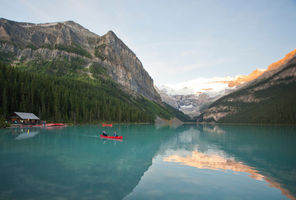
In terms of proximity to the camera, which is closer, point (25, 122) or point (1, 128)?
point (1, 128)

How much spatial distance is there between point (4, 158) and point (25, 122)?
78.0 meters

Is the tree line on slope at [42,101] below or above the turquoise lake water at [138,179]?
above

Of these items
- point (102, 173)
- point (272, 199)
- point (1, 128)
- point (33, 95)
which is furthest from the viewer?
point (33, 95)

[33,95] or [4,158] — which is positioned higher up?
[33,95]

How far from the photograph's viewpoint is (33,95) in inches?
4683

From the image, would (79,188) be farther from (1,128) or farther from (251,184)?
(1,128)

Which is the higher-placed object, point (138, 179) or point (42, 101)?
point (42, 101)

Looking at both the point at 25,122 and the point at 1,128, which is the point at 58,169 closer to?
the point at 1,128

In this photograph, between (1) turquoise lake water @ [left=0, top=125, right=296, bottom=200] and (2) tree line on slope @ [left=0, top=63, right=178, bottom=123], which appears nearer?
(1) turquoise lake water @ [left=0, top=125, right=296, bottom=200]

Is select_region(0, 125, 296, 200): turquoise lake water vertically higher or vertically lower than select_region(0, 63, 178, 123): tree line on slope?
lower

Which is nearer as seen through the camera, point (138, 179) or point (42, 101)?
point (138, 179)

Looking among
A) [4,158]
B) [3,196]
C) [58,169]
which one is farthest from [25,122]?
[3,196]

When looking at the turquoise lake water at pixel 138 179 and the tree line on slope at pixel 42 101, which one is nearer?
the turquoise lake water at pixel 138 179

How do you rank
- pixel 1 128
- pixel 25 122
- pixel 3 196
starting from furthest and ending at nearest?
pixel 25 122 → pixel 1 128 → pixel 3 196
